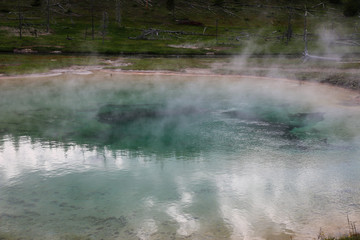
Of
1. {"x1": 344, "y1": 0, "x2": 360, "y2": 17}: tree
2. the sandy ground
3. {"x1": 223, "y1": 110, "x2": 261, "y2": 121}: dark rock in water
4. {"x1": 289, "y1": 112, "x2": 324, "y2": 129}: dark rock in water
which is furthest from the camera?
{"x1": 344, "y1": 0, "x2": 360, "y2": 17}: tree

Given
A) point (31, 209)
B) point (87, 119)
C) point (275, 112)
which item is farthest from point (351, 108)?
point (31, 209)

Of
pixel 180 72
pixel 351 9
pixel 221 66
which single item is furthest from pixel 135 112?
pixel 351 9

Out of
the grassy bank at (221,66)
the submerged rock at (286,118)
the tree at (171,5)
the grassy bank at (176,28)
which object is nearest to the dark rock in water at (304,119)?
the submerged rock at (286,118)

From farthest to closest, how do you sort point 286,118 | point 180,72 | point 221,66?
point 221,66, point 180,72, point 286,118

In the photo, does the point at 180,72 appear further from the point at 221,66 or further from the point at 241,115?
the point at 241,115

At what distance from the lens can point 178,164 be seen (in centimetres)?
1619

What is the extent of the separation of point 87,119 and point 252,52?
35.7 m

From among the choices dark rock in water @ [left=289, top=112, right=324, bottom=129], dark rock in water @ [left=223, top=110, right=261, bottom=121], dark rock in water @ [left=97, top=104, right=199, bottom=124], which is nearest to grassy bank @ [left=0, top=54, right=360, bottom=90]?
dark rock in water @ [left=289, top=112, right=324, bottom=129]

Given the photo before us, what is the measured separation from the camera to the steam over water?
11.6 meters

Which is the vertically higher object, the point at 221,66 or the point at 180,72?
the point at 221,66

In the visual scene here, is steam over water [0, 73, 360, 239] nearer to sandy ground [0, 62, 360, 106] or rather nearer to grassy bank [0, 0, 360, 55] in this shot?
sandy ground [0, 62, 360, 106]

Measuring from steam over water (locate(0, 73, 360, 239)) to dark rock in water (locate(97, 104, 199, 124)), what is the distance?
0.20 feet

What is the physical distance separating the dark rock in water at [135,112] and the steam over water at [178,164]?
6cm

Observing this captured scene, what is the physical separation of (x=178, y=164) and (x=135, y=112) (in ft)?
28.3
